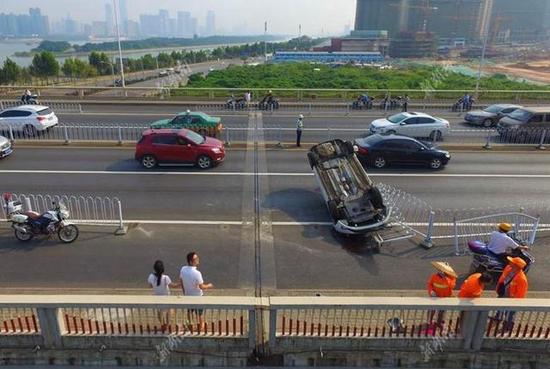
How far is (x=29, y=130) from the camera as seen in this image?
21891mm

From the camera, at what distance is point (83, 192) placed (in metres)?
14.6

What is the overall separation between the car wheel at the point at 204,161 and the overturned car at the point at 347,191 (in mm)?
5104

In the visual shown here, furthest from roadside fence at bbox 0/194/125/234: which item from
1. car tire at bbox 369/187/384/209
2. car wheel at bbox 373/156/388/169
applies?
car wheel at bbox 373/156/388/169

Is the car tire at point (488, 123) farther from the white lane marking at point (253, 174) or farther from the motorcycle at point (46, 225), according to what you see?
the motorcycle at point (46, 225)

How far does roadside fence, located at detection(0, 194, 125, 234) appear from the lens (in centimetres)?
1184

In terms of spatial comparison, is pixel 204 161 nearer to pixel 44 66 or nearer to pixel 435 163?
pixel 435 163

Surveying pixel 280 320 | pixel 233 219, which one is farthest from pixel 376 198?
pixel 280 320

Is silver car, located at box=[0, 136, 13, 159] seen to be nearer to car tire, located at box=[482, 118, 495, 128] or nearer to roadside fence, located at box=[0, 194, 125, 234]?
roadside fence, located at box=[0, 194, 125, 234]

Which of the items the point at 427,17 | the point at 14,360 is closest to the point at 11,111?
the point at 14,360

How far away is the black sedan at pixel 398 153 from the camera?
17.5 metres

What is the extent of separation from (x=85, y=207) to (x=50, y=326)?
717cm

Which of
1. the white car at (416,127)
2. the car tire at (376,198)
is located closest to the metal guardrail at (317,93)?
the white car at (416,127)

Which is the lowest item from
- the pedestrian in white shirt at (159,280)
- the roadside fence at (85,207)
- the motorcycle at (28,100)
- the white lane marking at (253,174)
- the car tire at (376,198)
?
the white lane marking at (253,174)

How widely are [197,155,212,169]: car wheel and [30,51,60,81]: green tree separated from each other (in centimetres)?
5436
